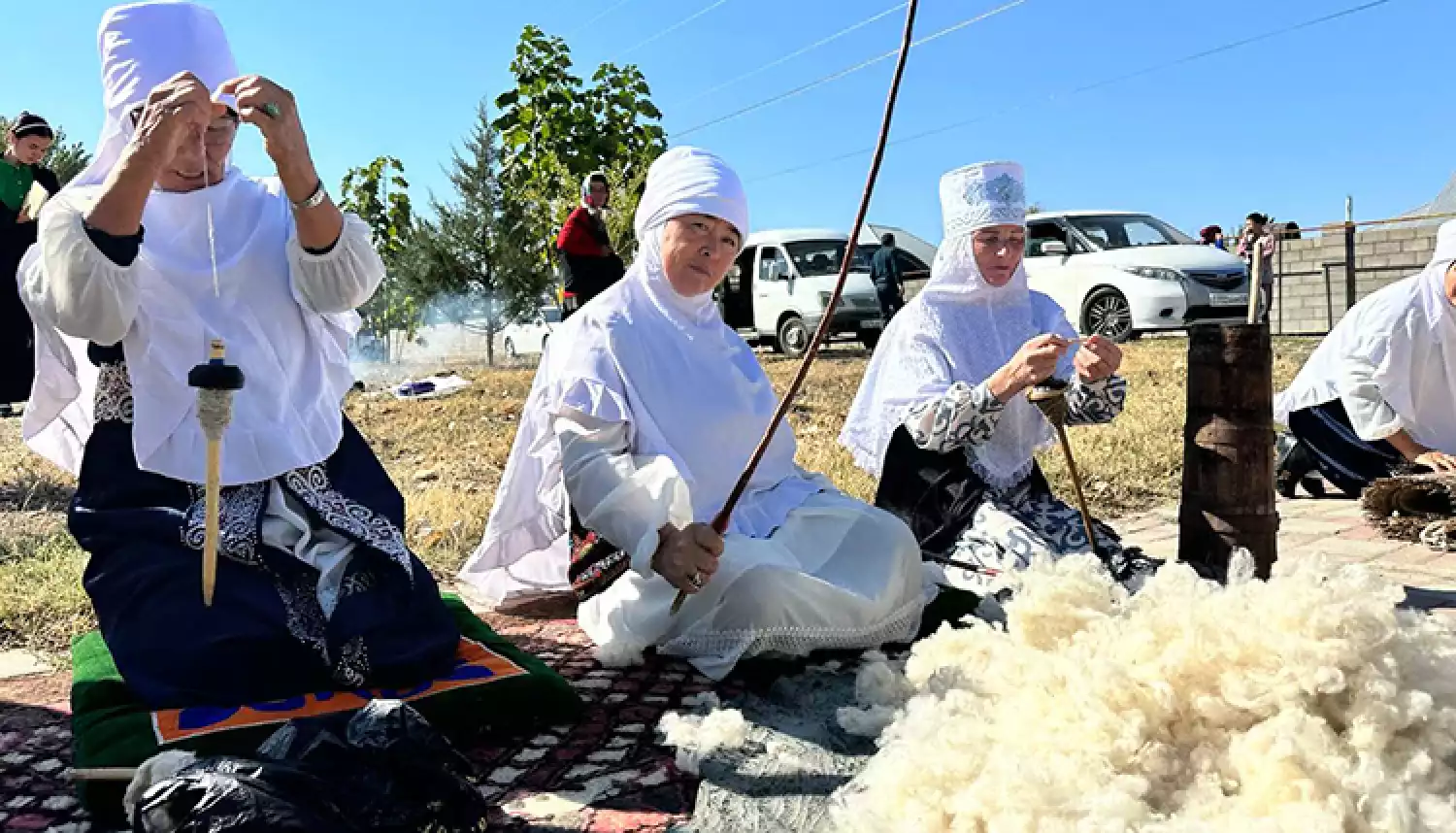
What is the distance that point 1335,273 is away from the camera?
48.1ft

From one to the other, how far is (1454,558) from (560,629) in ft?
9.87

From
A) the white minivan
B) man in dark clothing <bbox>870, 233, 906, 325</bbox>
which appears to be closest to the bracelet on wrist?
man in dark clothing <bbox>870, 233, 906, 325</bbox>

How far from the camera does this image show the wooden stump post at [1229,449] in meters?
2.42

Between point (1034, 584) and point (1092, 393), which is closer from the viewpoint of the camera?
point (1034, 584)

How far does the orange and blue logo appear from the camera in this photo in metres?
2.15

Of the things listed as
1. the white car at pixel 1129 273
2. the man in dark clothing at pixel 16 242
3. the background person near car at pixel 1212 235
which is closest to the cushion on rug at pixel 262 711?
the man in dark clothing at pixel 16 242

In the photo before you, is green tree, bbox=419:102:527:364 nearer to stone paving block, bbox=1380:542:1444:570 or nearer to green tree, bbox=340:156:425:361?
green tree, bbox=340:156:425:361

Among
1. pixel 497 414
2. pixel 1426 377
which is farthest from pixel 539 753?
pixel 497 414

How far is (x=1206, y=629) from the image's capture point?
6.00ft

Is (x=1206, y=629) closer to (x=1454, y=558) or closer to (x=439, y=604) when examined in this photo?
(x=439, y=604)

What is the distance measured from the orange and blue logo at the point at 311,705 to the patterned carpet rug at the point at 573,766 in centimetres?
16

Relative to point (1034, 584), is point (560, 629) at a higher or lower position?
lower

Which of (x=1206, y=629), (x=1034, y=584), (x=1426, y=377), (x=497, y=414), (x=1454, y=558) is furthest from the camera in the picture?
(x=497, y=414)

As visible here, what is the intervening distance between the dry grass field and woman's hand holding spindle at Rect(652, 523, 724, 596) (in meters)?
1.82
